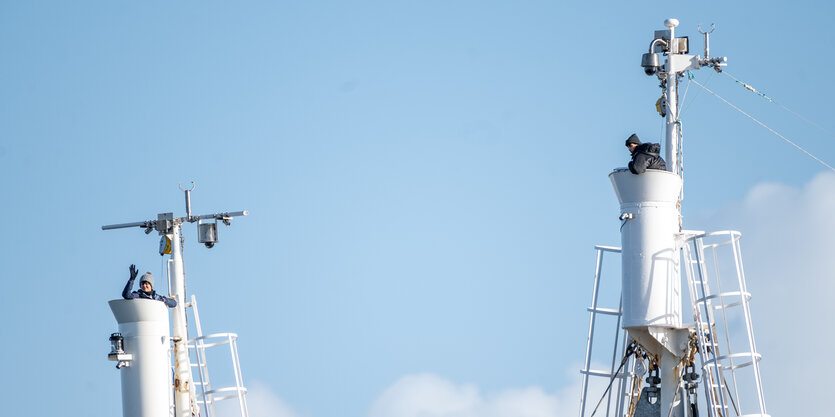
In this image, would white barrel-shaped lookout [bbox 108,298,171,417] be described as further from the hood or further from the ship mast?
the hood

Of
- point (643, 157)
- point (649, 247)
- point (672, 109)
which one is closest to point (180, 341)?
point (649, 247)

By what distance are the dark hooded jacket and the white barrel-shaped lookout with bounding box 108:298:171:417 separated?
1234 cm

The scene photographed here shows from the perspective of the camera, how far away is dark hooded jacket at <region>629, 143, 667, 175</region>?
133 ft

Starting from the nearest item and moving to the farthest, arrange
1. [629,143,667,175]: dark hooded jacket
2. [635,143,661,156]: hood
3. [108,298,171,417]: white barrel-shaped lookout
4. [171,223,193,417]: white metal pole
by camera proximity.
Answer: [629,143,667,175]: dark hooded jacket, [635,143,661,156]: hood, [108,298,171,417]: white barrel-shaped lookout, [171,223,193,417]: white metal pole

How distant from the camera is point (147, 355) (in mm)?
44875

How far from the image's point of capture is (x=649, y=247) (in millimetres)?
40969

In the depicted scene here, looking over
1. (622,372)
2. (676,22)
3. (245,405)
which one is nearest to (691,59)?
(676,22)

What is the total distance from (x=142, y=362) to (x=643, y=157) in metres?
13.2

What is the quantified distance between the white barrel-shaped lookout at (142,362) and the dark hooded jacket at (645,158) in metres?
12.3

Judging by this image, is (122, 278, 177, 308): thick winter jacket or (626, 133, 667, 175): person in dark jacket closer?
(626, 133, 667, 175): person in dark jacket

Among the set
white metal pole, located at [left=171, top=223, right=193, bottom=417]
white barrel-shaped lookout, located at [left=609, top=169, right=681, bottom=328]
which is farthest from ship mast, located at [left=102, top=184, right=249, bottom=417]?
white barrel-shaped lookout, located at [left=609, top=169, right=681, bottom=328]

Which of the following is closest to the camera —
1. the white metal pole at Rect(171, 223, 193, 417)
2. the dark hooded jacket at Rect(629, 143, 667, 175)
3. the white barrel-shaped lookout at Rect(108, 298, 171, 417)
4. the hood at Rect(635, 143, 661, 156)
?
the dark hooded jacket at Rect(629, 143, 667, 175)

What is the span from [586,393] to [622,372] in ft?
3.19

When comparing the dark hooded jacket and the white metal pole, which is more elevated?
the dark hooded jacket
